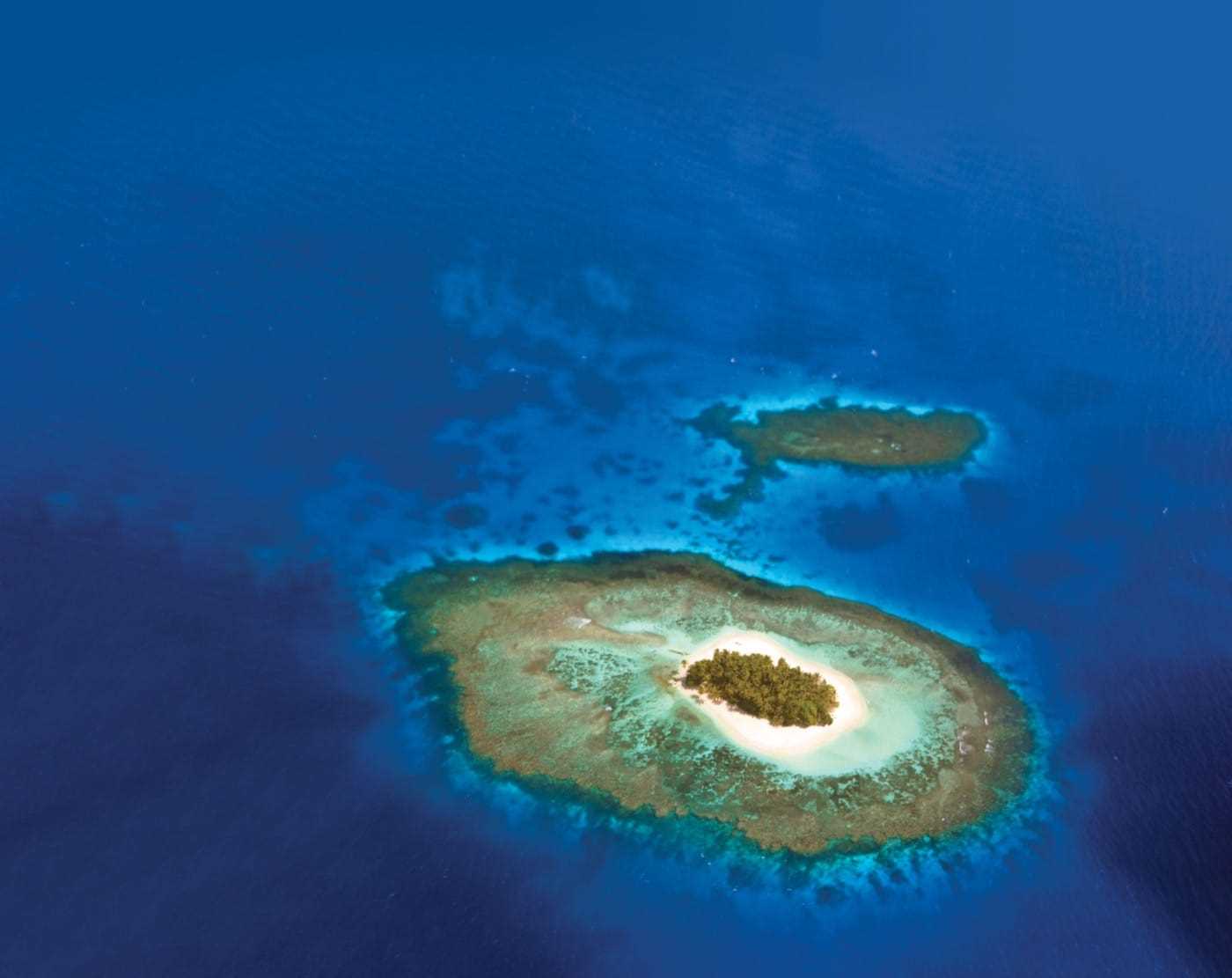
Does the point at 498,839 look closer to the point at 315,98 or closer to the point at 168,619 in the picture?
the point at 168,619

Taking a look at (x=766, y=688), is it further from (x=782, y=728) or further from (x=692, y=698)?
(x=692, y=698)

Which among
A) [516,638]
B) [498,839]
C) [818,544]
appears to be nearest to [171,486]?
[516,638]

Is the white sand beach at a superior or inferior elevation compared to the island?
inferior

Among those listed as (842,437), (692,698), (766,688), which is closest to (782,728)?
(766,688)

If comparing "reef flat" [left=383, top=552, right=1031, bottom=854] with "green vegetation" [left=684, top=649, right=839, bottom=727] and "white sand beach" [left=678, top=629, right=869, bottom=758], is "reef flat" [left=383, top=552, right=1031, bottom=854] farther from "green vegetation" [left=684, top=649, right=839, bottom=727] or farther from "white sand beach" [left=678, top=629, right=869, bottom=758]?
"green vegetation" [left=684, top=649, right=839, bottom=727]

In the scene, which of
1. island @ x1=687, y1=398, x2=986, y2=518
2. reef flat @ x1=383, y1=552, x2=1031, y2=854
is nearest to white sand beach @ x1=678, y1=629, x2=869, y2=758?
reef flat @ x1=383, y1=552, x2=1031, y2=854
